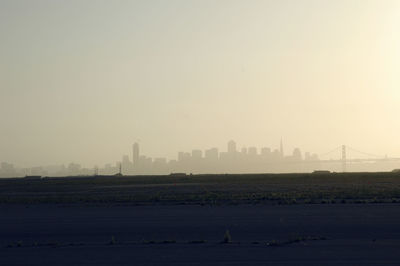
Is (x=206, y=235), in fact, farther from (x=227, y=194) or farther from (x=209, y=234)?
(x=227, y=194)

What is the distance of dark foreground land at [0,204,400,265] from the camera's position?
59.6 ft

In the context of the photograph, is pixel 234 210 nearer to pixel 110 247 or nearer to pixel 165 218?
pixel 165 218

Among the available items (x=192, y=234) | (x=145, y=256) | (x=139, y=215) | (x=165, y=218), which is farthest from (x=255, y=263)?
(x=139, y=215)

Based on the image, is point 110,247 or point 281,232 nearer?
point 110,247

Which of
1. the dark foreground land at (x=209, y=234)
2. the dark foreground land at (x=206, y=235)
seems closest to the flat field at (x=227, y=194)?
the dark foreground land at (x=209, y=234)

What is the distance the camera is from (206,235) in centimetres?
2423

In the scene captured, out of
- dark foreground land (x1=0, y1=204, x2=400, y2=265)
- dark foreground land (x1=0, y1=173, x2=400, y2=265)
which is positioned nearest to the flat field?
dark foreground land (x1=0, y1=173, x2=400, y2=265)

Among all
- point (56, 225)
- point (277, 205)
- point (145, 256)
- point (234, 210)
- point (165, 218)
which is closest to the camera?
point (145, 256)

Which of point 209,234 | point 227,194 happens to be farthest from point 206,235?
point 227,194

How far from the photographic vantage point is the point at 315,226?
26281mm

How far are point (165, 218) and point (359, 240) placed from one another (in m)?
12.8

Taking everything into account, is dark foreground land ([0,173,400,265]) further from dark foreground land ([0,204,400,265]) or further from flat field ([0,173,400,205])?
flat field ([0,173,400,205])

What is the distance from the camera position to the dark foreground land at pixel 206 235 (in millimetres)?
Answer: 18156

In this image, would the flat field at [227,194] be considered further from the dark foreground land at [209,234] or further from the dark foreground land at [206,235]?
the dark foreground land at [206,235]
